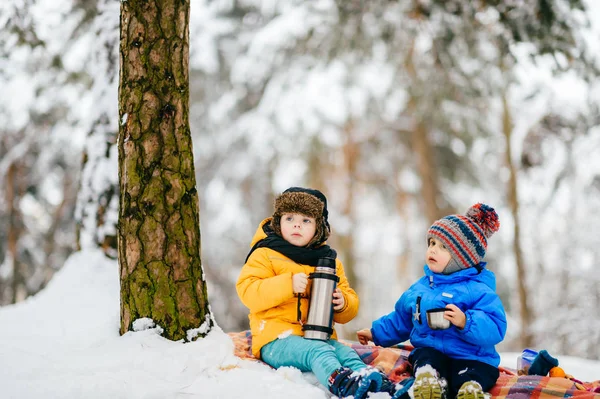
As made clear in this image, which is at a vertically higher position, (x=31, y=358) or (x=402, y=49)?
(x=402, y=49)

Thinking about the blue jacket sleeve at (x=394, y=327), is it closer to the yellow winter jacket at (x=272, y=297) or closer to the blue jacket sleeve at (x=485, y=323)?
the yellow winter jacket at (x=272, y=297)

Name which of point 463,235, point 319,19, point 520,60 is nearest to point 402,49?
point 319,19

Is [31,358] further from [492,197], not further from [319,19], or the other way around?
[492,197]

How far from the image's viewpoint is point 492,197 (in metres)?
11.0

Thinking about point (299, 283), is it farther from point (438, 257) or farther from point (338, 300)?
point (438, 257)

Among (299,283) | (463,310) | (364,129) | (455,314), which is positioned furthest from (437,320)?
(364,129)

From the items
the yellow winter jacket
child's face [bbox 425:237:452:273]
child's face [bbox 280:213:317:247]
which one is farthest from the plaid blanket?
child's face [bbox 280:213:317:247]

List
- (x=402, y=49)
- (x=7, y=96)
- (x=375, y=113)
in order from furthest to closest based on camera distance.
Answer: (x=375, y=113)
(x=7, y=96)
(x=402, y=49)

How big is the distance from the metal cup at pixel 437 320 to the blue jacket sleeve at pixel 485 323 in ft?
0.36

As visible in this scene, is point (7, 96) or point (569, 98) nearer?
point (569, 98)

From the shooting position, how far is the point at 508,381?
2.83m

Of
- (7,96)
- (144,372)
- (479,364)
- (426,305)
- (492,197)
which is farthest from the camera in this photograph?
(492,197)

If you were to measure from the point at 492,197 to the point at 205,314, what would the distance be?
29.9ft

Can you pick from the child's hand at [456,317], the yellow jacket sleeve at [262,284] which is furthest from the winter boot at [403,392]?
the yellow jacket sleeve at [262,284]
